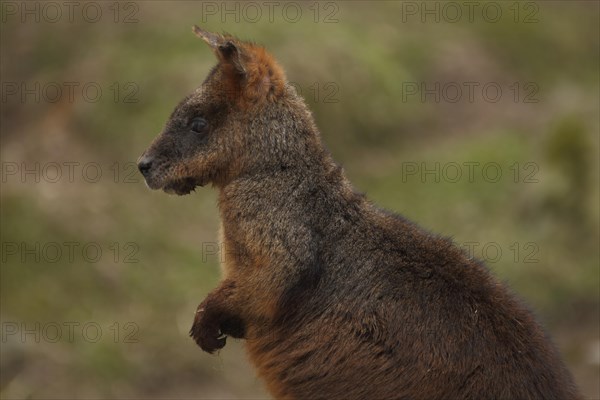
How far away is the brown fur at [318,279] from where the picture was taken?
5684 mm

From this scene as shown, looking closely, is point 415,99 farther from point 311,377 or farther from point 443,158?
point 311,377

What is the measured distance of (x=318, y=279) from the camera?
19.8ft

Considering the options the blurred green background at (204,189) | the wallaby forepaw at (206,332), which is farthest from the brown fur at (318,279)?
the blurred green background at (204,189)

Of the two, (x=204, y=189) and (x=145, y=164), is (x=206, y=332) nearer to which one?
(x=145, y=164)

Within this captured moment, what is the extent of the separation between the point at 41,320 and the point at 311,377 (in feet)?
21.1

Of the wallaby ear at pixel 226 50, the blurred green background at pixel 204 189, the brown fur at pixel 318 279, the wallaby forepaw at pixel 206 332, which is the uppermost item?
the blurred green background at pixel 204 189

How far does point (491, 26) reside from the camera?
65.3 feet

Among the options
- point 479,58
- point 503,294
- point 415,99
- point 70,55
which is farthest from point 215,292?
point 479,58

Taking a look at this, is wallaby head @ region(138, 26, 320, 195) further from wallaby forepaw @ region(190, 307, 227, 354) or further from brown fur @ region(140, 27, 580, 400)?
wallaby forepaw @ region(190, 307, 227, 354)

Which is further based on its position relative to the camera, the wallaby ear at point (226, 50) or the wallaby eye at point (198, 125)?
the wallaby eye at point (198, 125)

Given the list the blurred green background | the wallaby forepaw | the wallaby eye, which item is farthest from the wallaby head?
the blurred green background

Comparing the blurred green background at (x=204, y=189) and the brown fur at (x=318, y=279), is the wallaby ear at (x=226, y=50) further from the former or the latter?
the blurred green background at (x=204, y=189)

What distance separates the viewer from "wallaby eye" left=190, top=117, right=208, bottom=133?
20.9ft

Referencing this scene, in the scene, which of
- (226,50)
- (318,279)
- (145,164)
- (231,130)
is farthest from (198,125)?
(318,279)
